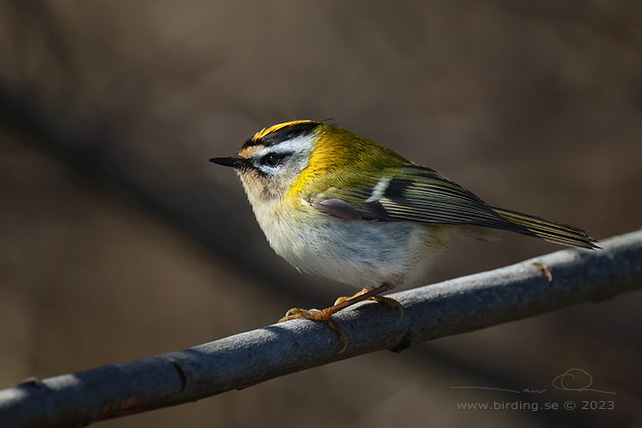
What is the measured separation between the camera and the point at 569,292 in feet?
6.95

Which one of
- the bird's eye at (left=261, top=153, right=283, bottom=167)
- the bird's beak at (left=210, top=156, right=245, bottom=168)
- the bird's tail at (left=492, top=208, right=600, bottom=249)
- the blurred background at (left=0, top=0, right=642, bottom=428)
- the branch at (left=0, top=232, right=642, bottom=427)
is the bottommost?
the branch at (left=0, top=232, right=642, bottom=427)

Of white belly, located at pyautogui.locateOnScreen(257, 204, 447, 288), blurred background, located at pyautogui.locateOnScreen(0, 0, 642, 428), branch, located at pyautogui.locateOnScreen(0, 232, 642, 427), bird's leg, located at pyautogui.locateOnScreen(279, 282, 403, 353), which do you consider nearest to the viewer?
branch, located at pyautogui.locateOnScreen(0, 232, 642, 427)

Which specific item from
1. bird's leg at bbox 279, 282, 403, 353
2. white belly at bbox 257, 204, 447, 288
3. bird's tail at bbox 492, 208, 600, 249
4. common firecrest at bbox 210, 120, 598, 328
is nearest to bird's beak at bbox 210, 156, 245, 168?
common firecrest at bbox 210, 120, 598, 328

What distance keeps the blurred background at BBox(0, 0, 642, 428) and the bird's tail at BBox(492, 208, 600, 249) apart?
1.18 m

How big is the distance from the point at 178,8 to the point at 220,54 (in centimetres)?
42

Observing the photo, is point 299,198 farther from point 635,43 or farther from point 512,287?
point 635,43

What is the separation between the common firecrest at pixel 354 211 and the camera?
1943mm

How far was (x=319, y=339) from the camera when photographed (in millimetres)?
1614

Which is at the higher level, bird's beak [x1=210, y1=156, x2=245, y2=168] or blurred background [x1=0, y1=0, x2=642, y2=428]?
blurred background [x1=0, y1=0, x2=642, y2=428]

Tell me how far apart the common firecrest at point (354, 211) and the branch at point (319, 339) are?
14 centimetres

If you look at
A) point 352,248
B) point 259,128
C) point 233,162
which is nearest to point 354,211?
point 352,248

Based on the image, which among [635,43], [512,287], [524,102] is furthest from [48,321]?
[635,43]

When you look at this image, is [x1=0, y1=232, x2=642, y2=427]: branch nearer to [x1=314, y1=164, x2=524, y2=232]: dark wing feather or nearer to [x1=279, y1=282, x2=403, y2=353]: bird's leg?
[x1=279, y1=282, x2=403, y2=353]: bird's leg

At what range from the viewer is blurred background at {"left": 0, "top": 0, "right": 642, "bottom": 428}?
10.3 ft
